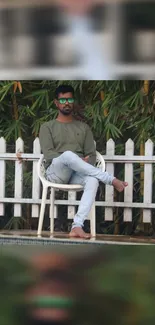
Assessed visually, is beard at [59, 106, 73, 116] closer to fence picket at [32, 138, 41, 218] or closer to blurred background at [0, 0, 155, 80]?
fence picket at [32, 138, 41, 218]

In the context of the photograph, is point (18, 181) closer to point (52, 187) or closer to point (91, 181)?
point (52, 187)

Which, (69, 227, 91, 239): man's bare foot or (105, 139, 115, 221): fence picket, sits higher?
(105, 139, 115, 221): fence picket

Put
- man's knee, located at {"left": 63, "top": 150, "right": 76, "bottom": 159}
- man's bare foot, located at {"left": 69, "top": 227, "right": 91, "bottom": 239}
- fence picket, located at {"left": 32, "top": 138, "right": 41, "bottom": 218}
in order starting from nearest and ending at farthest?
man's bare foot, located at {"left": 69, "top": 227, "right": 91, "bottom": 239}, man's knee, located at {"left": 63, "top": 150, "right": 76, "bottom": 159}, fence picket, located at {"left": 32, "top": 138, "right": 41, "bottom": 218}

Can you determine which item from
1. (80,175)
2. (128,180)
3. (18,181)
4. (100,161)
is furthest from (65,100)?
(18,181)

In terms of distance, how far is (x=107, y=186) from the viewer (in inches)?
152

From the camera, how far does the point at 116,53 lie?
49cm

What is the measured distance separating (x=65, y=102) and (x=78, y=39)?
2.63 meters

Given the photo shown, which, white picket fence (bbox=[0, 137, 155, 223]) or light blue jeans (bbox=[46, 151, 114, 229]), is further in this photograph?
white picket fence (bbox=[0, 137, 155, 223])

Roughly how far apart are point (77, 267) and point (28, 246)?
1.6 inches

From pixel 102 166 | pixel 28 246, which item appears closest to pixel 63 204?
pixel 102 166

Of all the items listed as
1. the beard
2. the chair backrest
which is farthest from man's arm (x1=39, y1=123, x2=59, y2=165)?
the chair backrest

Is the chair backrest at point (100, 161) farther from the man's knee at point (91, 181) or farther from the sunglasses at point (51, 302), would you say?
the sunglasses at point (51, 302)

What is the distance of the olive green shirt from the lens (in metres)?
3.23

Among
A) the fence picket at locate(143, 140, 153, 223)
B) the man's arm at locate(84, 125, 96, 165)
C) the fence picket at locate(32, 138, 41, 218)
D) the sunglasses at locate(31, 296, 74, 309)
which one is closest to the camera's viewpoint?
the sunglasses at locate(31, 296, 74, 309)
